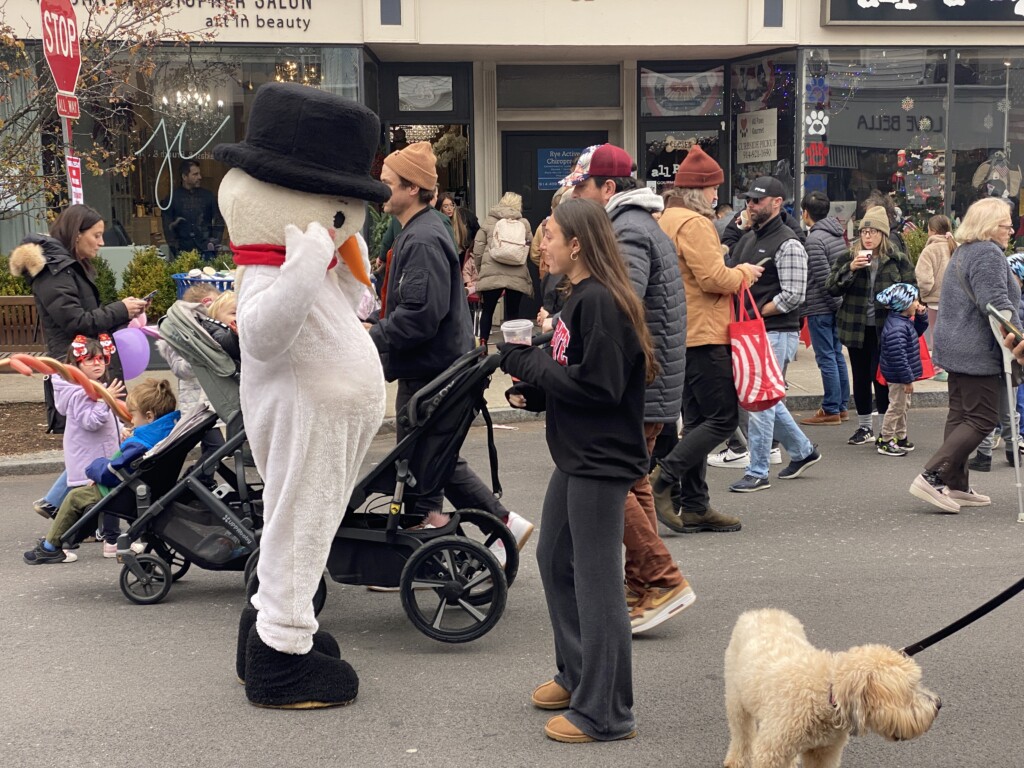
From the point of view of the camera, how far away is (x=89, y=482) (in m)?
6.21

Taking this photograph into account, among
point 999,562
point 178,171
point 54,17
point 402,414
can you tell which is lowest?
point 999,562

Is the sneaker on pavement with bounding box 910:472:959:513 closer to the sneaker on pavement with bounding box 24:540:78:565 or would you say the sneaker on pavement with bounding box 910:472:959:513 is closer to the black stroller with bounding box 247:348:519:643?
the black stroller with bounding box 247:348:519:643

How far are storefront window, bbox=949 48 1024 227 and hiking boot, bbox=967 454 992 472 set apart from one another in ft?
23.4

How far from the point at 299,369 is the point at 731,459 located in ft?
16.6

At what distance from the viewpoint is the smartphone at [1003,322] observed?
655cm

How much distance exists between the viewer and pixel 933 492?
703 cm

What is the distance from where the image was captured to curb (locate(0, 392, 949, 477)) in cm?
877

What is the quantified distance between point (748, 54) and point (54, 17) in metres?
8.62

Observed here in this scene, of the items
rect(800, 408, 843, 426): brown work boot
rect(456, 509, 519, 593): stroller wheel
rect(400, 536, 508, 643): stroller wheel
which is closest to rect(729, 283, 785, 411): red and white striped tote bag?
Result: rect(456, 509, 519, 593): stroller wheel

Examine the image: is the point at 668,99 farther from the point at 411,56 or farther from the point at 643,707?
the point at 643,707

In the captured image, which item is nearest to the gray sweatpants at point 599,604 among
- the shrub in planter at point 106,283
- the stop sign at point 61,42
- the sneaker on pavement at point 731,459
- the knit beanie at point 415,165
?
the knit beanie at point 415,165

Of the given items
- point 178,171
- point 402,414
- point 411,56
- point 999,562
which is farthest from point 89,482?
point 411,56

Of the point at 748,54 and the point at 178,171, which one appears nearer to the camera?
the point at 178,171

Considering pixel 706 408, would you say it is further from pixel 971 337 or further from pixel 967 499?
pixel 967 499
